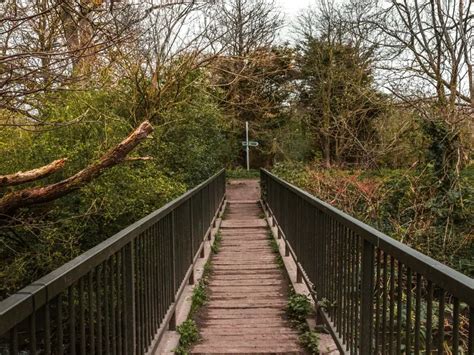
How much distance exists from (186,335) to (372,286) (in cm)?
190

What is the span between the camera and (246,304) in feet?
14.8

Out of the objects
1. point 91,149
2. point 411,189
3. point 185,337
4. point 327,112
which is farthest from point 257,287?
point 327,112

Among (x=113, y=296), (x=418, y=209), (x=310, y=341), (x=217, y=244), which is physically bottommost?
(x=217, y=244)

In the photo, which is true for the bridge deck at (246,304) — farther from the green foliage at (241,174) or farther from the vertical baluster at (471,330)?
the green foliage at (241,174)

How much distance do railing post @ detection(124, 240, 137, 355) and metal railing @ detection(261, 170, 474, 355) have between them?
1.18m

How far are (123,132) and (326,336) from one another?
4885mm

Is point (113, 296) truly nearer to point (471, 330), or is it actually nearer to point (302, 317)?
point (471, 330)

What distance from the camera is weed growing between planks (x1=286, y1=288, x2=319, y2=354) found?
3.40 metres

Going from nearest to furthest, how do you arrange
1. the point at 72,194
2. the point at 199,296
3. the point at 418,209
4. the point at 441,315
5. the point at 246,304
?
the point at 441,315 → the point at 246,304 → the point at 199,296 → the point at 72,194 → the point at 418,209

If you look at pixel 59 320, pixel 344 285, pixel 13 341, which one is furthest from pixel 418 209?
pixel 13 341

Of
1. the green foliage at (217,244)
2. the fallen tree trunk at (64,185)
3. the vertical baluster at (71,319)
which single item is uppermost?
the fallen tree trunk at (64,185)

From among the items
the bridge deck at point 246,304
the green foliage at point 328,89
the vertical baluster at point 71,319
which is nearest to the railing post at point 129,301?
the vertical baluster at point 71,319

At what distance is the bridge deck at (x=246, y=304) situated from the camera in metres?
3.52

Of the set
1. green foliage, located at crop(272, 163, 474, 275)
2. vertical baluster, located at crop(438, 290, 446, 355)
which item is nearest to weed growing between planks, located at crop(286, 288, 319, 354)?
Result: vertical baluster, located at crop(438, 290, 446, 355)
